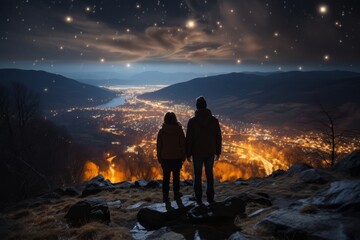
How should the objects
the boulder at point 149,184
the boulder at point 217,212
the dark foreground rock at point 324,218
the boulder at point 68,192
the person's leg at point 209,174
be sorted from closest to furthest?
the dark foreground rock at point 324,218 < the boulder at point 217,212 < the person's leg at point 209,174 < the boulder at point 68,192 < the boulder at point 149,184

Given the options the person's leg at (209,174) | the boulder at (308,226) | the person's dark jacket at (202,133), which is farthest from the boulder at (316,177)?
the person's dark jacket at (202,133)

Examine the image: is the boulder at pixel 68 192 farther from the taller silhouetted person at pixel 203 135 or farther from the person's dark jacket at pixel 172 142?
the taller silhouetted person at pixel 203 135

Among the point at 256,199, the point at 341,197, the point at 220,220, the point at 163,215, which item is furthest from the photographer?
the point at 256,199

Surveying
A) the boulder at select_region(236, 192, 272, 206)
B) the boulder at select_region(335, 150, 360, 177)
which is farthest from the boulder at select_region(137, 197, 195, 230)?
the boulder at select_region(335, 150, 360, 177)

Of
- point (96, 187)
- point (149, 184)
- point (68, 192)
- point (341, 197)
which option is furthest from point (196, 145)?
point (68, 192)

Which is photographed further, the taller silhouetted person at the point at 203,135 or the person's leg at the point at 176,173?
the person's leg at the point at 176,173

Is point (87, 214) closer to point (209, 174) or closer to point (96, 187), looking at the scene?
point (209, 174)

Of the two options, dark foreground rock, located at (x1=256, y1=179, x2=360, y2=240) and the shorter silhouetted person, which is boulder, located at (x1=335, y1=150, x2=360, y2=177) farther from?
the shorter silhouetted person

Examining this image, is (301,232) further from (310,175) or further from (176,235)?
(310,175)
